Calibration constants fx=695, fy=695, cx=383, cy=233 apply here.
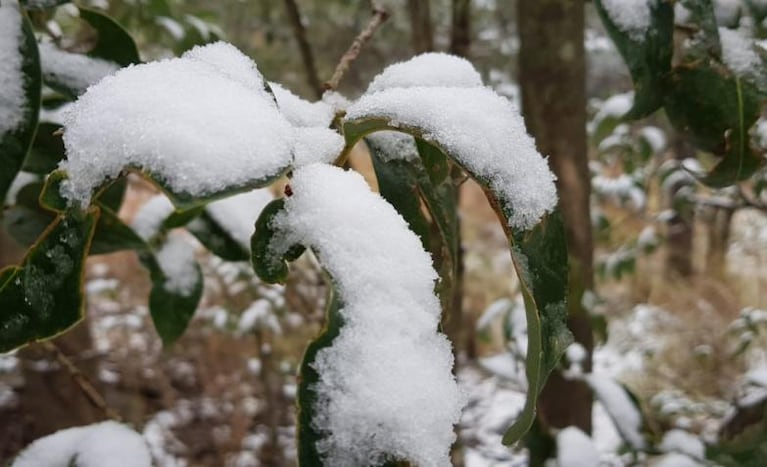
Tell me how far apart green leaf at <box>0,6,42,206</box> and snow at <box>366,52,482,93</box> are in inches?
6.7

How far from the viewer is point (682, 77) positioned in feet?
1.60

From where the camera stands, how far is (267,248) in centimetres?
27

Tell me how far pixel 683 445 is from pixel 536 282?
56cm

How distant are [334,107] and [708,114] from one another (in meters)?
0.29

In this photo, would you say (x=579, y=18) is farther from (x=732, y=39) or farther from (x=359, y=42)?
(x=359, y=42)

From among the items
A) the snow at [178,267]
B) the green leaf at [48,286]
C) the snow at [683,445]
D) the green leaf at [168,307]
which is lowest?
the snow at [683,445]

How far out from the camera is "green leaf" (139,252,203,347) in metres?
0.56

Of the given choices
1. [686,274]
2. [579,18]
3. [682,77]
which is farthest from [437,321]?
[686,274]

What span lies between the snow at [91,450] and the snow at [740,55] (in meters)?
0.46

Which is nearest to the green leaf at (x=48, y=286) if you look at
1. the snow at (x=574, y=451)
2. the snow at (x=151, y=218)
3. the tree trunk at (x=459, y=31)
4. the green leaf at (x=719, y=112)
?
the snow at (x=151, y=218)

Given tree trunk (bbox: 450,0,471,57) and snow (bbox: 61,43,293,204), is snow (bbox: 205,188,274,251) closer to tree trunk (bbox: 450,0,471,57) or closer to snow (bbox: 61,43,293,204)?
snow (bbox: 61,43,293,204)

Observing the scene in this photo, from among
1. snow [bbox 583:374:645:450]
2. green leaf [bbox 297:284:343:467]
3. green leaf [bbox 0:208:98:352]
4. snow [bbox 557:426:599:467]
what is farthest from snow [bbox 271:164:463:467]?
snow [bbox 583:374:645:450]

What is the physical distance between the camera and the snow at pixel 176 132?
218 millimetres

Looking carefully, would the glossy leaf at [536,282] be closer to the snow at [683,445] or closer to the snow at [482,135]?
the snow at [482,135]
